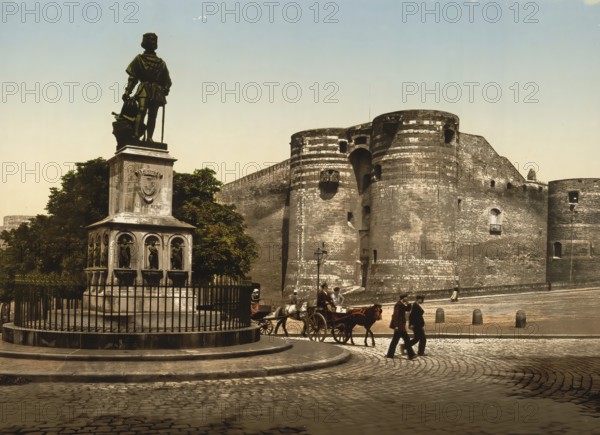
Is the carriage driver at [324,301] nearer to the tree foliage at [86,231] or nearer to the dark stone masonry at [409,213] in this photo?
the tree foliage at [86,231]

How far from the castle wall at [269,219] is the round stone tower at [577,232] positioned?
22677mm

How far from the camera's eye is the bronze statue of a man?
51.4ft

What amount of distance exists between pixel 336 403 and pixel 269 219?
49.8 m

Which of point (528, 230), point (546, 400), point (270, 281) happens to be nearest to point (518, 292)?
point (528, 230)

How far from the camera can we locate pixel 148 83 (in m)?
15.8

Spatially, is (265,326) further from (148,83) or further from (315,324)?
(148,83)

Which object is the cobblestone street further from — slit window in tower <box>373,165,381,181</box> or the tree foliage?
slit window in tower <box>373,165,381,181</box>

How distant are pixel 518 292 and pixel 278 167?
82.6ft

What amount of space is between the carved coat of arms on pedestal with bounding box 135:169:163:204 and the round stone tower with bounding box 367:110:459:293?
32915 mm

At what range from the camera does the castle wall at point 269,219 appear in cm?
5753

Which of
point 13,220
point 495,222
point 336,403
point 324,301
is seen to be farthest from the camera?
point 13,220

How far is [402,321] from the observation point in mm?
14016

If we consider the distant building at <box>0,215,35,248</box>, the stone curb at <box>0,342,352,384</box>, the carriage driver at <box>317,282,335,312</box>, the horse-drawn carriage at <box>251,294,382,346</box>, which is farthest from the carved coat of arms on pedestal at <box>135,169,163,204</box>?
the distant building at <box>0,215,35,248</box>

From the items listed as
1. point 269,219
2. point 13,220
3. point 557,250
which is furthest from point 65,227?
point 13,220
